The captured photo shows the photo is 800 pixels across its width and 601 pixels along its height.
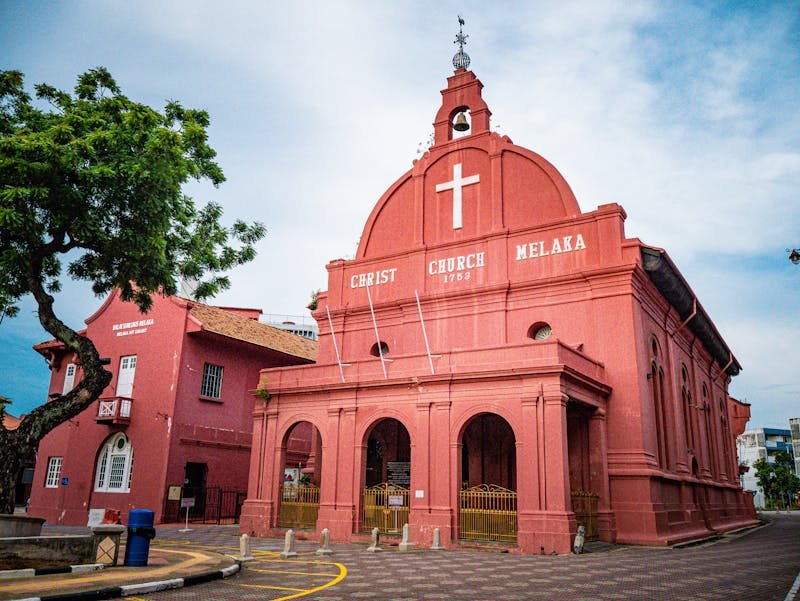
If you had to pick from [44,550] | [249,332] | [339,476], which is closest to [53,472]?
[249,332]

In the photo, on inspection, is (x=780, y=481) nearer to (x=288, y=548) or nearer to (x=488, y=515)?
(x=488, y=515)

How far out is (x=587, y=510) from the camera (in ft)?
→ 60.3

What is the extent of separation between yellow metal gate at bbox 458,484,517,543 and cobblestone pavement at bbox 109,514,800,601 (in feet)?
2.97

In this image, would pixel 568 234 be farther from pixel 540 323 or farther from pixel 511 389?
pixel 511 389

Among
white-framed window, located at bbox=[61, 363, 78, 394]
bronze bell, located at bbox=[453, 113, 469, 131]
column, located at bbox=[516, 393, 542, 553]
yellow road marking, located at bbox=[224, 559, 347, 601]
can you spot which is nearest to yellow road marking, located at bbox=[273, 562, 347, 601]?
yellow road marking, located at bbox=[224, 559, 347, 601]

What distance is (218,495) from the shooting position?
27609mm

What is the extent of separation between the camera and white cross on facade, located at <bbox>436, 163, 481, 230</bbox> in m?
25.0

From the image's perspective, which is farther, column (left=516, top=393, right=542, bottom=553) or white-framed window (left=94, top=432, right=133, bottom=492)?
white-framed window (left=94, top=432, right=133, bottom=492)

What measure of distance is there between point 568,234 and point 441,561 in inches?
493

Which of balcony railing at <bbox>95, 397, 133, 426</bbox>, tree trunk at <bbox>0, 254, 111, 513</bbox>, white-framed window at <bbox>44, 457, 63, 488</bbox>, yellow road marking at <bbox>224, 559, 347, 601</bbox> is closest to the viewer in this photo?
yellow road marking at <bbox>224, 559, 347, 601</bbox>

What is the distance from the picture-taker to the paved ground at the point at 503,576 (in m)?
9.46

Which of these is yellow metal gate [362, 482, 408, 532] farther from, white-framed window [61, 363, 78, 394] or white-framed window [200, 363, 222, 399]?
white-framed window [61, 363, 78, 394]

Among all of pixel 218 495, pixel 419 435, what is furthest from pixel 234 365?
pixel 419 435

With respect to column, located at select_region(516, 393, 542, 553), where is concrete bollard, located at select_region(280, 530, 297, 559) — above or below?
below
